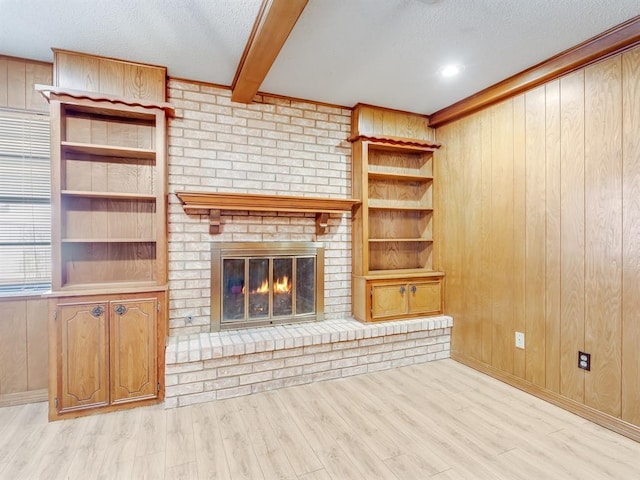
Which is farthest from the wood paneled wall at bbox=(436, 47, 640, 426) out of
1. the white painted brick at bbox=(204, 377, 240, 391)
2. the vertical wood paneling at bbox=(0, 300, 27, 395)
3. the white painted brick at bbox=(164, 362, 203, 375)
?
the vertical wood paneling at bbox=(0, 300, 27, 395)

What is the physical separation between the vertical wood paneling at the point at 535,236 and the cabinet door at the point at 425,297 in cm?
88

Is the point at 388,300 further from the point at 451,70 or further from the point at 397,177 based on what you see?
the point at 451,70

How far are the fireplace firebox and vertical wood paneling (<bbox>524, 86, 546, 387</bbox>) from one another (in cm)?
174

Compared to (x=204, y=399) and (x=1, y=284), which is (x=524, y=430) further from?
(x=1, y=284)

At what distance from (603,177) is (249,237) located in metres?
2.65

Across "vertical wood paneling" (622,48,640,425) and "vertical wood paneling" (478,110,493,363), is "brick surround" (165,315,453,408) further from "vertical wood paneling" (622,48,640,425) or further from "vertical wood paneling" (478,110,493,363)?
"vertical wood paneling" (622,48,640,425)

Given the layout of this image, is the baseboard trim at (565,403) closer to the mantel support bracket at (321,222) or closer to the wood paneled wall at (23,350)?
the mantel support bracket at (321,222)

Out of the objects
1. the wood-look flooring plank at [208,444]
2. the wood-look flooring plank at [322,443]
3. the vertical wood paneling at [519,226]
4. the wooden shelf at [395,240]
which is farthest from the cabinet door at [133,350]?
the vertical wood paneling at [519,226]

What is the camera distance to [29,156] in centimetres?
246

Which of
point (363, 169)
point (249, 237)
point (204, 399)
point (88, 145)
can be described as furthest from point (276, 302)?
point (88, 145)

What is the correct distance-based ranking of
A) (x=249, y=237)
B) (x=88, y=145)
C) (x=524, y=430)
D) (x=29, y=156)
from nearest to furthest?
(x=524, y=430)
(x=88, y=145)
(x=29, y=156)
(x=249, y=237)

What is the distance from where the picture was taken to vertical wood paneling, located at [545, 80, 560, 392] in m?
2.43

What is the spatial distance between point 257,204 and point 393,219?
1.54 m

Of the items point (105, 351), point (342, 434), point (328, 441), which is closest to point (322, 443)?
point (328, 441)
